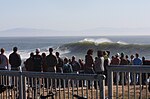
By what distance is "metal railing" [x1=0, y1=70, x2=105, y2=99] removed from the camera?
9.52 meters

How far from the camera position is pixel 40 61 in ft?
55.3

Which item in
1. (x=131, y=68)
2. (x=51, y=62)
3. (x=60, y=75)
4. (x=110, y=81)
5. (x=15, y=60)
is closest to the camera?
(x=131, y=68)

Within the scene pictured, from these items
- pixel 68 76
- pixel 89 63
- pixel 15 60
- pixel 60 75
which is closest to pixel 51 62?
pixel 15 60

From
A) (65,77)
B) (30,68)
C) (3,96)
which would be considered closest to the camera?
(65,77)

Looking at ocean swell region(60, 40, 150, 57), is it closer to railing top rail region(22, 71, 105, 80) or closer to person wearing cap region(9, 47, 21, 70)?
person wearing cap region(9, 47, 21, 70)

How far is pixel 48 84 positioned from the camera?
33.8ft

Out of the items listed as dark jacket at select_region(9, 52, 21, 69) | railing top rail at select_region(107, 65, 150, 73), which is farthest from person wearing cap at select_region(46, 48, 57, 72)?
railing top rail at select_region(107, 65, 150, 73)

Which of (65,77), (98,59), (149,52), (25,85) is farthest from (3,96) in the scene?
(149,52)

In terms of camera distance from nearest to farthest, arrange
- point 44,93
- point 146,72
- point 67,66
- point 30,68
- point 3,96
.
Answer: point 146,72, point 44,93, point 3,96, point 30,68, point 67,66

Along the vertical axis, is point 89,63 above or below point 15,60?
below

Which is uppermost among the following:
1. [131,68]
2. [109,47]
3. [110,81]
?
[131,68]

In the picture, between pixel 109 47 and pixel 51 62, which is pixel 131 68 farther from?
pixel 109 47

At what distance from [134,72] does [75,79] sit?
4.01ft

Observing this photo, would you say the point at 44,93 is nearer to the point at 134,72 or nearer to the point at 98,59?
the point at 134,72
